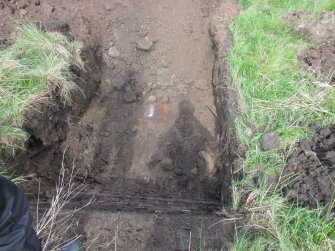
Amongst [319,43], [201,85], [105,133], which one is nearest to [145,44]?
[201,85]

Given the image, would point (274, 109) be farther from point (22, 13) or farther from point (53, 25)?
point (22, 13)

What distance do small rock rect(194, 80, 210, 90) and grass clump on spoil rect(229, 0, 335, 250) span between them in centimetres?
52

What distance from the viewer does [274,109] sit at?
2982mm

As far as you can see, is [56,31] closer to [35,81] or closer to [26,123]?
[35,81]

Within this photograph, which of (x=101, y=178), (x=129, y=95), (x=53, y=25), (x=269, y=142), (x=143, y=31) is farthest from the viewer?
(x=143, y=31)

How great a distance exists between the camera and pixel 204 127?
3.59 metres

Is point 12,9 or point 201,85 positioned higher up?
point 12,9

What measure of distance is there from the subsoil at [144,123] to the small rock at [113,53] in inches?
0.5

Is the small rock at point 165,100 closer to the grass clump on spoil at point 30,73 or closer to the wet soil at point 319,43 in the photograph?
the grass clump on spoil at point 30,73

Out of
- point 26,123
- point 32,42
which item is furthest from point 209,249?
point 32,42

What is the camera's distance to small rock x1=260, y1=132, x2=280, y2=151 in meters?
2.76

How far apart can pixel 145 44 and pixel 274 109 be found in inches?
72.4

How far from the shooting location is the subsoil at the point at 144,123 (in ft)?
8.02

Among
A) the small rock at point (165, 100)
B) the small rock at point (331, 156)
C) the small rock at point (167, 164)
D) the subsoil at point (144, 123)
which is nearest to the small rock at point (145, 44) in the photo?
the subsoil at point (144, 123)
